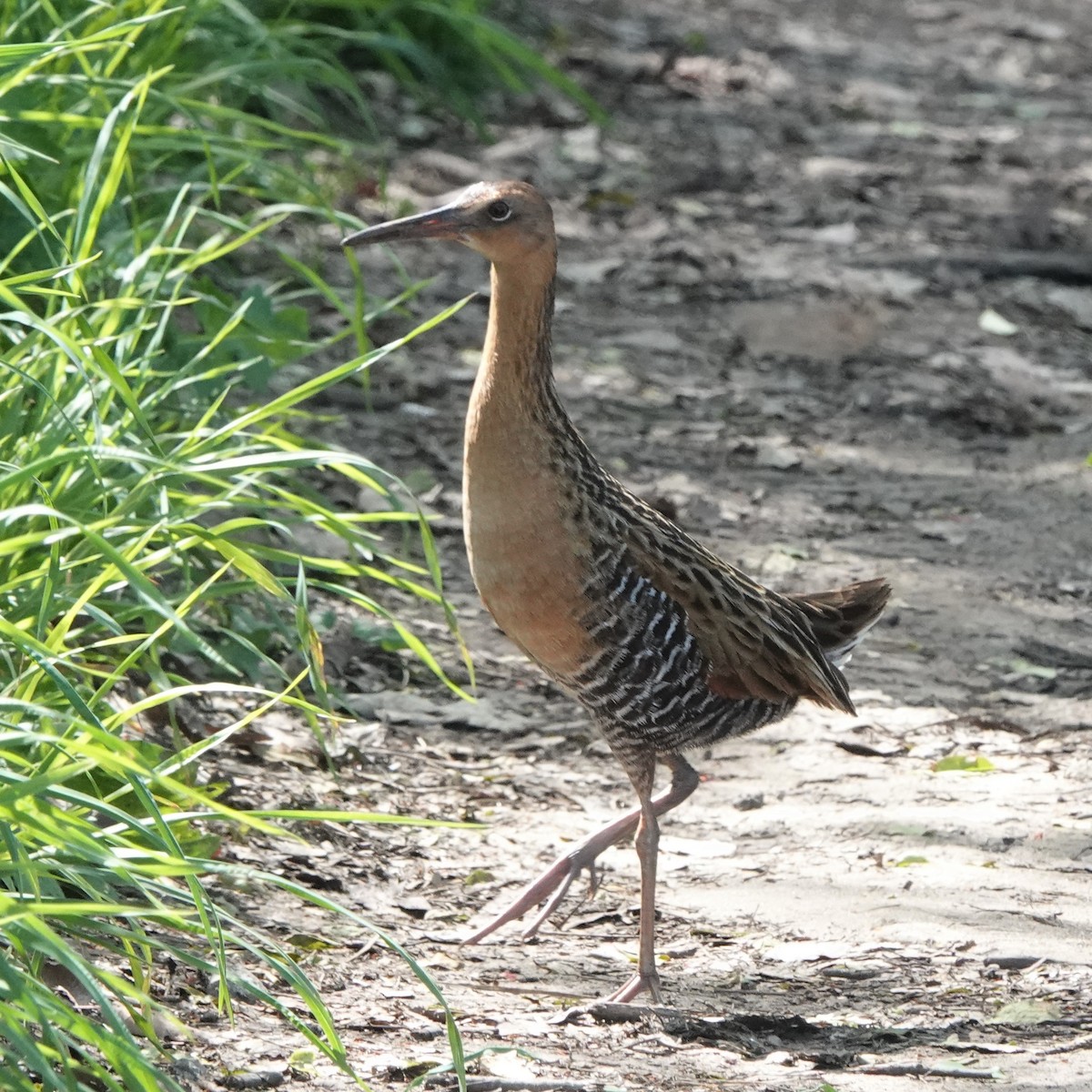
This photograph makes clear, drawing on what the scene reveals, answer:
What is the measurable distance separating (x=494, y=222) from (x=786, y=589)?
2006mm

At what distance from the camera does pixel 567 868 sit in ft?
12.1

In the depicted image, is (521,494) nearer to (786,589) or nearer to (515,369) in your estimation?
(515,369)

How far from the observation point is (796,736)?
4617mm

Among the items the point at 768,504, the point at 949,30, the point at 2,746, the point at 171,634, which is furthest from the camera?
the point at 949,30

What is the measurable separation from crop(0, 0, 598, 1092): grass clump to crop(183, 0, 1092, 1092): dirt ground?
295 millimetres

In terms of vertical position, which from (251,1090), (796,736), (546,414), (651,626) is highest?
(546,414)

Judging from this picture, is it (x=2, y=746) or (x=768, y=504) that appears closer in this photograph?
(x=2, y=746)

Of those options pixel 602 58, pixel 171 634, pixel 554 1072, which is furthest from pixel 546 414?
pixel 602 58

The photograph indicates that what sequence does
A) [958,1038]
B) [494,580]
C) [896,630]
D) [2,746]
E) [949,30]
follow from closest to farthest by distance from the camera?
[2,746], [958,1038], [494,580], [896,630], [949,30]

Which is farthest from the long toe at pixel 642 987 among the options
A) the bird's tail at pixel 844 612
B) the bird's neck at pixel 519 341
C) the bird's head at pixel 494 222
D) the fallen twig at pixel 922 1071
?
the bird's head at pixel 494 222

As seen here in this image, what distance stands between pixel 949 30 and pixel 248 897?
31.8ft

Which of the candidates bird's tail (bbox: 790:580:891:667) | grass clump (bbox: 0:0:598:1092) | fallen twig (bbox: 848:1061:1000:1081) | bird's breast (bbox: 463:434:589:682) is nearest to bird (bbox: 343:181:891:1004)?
bird's breast (bbox: 463:434:589:682)

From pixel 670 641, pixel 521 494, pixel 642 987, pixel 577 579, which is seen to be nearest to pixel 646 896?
pixel 642 987

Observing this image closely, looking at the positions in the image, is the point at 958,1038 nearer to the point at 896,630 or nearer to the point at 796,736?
the point at 796,736
